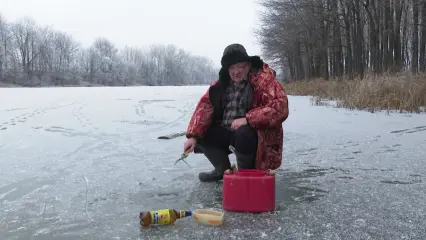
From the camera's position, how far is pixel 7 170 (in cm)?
355

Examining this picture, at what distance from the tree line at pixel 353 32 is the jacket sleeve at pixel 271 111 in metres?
10.0

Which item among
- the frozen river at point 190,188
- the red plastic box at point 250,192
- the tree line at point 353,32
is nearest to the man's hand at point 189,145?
the frozen river at point 190,188

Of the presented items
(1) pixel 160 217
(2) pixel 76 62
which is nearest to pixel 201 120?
(1) pixel 160 217

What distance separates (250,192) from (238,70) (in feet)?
2.95

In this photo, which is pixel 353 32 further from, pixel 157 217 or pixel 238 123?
pixel 157 217

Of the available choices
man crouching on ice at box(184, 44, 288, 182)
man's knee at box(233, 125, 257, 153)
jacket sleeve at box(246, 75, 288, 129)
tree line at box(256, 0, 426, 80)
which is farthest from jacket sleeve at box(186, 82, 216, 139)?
tree line at box(256, 0, 426, 80)

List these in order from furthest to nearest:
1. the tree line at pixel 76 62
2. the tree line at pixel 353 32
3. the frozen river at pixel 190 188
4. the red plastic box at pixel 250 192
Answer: the tree line at pixel 76 62
the tree line at pixel 353 32
the red plastic box at pixel 250 192
the frozen river at pixel 190 188

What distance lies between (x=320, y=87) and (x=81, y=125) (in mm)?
11444

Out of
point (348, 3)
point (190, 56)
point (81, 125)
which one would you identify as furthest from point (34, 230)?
point (190, 56)

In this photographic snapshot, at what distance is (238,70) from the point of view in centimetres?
279

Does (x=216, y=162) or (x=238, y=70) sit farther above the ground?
(x=238, y=70)

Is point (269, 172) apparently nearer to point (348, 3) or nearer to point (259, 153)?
point (259, 153)

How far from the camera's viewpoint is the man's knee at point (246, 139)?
2688 mm

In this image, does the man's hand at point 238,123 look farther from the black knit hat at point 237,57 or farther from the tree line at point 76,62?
the tree line at point 76,62
